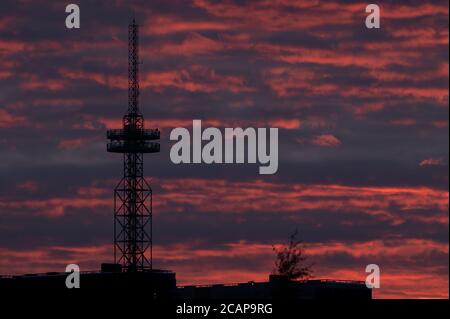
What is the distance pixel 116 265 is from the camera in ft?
645

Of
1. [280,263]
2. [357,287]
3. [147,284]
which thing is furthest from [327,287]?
[280,263]

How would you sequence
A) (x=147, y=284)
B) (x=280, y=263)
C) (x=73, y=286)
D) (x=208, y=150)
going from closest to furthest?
(x=280, y=263) < (x=208, y=150) < (x=73, y=286) < (x=147, y=284)

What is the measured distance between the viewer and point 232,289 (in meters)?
186

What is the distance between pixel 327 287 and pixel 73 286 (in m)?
28.0
